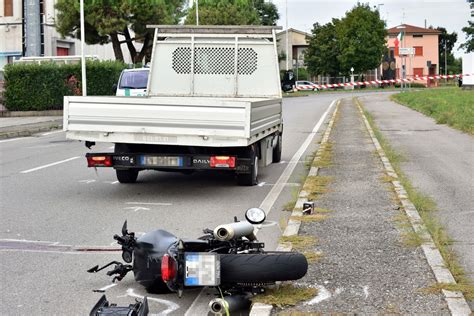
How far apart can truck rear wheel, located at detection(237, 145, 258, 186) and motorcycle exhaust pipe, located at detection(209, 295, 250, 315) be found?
5.91 meters

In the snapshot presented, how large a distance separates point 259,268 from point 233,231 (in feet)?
1.37

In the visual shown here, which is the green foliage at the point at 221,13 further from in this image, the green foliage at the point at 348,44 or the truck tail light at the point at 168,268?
the truck tail light at the point at 168,268

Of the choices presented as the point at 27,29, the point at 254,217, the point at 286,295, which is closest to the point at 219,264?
the point at 286,295

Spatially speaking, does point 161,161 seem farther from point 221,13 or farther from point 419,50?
point 419,50

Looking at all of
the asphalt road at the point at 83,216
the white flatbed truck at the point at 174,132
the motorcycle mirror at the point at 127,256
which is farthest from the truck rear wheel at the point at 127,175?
the motorcycle mirror at the point at 127,256

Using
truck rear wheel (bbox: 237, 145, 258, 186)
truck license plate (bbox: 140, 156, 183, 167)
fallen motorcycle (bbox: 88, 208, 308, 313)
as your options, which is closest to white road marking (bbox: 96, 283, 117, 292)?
fallen motorcycle (bbox: 88, 208, 308, 313)

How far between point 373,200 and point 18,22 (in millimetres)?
47043

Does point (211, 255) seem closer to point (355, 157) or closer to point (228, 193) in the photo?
point (228, 193)

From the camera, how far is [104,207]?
1075cm

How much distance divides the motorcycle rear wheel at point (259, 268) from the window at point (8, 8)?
50.8 metres

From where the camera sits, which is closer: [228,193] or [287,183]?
[228,193]

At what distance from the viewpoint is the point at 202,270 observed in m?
5.63

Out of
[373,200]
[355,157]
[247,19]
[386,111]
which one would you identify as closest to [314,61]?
[247,19]

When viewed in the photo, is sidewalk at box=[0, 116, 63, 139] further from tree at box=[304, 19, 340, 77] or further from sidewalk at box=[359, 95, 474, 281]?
tree at box=[304, 19, 340, 77]
